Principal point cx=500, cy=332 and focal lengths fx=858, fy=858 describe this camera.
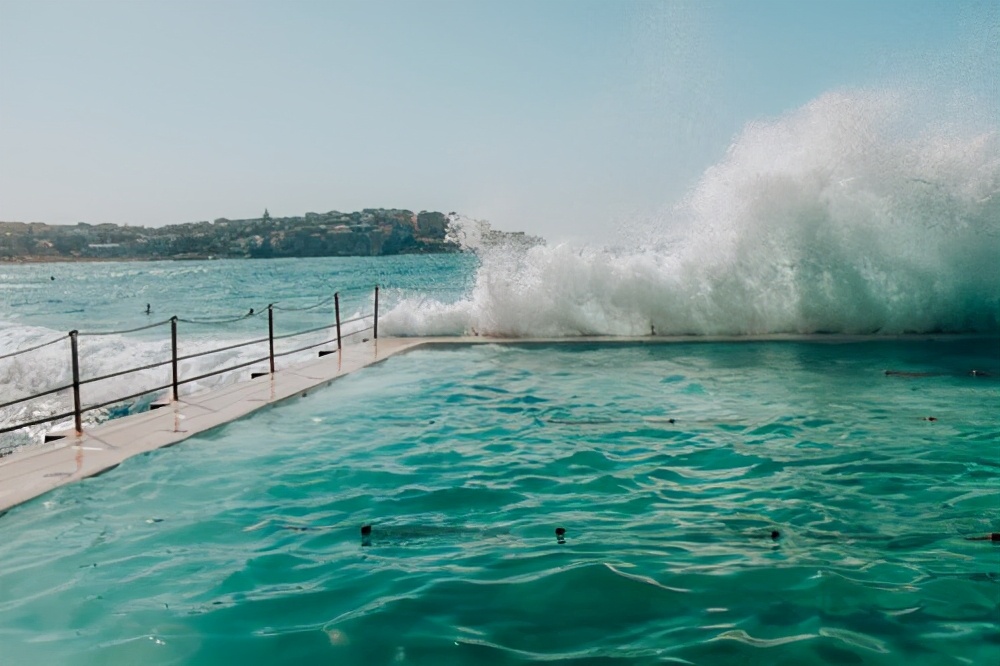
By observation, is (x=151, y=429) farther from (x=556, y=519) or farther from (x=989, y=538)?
(x=989, y=538)

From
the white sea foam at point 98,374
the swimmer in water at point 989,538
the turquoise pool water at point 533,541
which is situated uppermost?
the swimmer in water at point 989,538

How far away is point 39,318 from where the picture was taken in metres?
44.2

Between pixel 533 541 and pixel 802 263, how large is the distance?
1274 cm

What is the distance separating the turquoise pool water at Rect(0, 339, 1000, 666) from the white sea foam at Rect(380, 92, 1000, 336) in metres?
7.16

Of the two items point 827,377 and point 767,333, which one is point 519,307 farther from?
point 827,377

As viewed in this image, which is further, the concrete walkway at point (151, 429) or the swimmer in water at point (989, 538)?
the concrete walkway at point (151, 429)

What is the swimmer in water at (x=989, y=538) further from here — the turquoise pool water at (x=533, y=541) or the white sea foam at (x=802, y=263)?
the white sea foam at (x=802, y=263)

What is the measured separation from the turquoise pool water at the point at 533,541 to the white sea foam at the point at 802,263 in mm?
7157

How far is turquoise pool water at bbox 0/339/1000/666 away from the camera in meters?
3.67

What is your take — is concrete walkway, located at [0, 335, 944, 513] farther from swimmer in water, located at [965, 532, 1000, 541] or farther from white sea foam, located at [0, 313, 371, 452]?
swimmer in water, located at [965, 532, 1000, 541]

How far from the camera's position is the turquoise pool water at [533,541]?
3.67m

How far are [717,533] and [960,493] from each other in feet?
6.01

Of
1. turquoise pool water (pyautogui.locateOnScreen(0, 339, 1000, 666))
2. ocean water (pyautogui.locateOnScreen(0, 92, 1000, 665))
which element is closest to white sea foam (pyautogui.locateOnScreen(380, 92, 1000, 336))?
ocean water (pyautogui.locateOnScreen(0, 92, 1000, 665))

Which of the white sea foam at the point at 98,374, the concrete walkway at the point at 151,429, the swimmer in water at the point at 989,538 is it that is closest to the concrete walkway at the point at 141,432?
the concrete walkway at the point at 151,429
